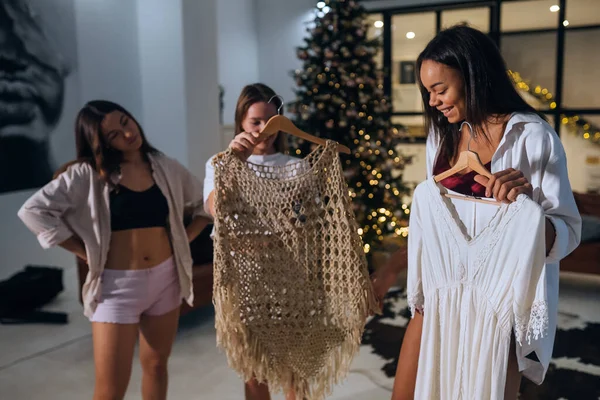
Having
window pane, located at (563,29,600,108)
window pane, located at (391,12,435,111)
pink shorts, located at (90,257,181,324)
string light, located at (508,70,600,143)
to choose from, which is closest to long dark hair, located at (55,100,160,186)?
pink shorts, located at (90,257,181,324)

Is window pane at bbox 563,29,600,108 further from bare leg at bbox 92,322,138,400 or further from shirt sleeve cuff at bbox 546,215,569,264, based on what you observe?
bare leg at bbox 92,322,138,400

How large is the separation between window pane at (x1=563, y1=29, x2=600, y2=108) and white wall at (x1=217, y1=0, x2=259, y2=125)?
3.76 m

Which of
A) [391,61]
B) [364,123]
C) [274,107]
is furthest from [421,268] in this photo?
[391,61]

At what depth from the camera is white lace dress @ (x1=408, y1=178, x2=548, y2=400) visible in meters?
1.13

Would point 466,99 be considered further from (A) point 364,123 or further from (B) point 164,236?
(A) point 364,123

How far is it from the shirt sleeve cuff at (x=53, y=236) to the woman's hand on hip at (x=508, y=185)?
57.1 inches

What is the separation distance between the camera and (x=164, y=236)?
1.93 meters

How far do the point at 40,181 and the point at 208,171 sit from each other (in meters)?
3.07

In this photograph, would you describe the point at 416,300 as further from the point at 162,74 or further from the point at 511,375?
the point at 162,74

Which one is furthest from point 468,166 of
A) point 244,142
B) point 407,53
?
point 407,53

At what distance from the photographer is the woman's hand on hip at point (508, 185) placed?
43.9 inches

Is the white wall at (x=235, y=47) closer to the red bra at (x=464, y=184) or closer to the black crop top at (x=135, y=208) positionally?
the black crop top at (x=135, y=208)

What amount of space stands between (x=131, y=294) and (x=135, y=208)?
306 mm

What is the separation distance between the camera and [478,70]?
119cm
